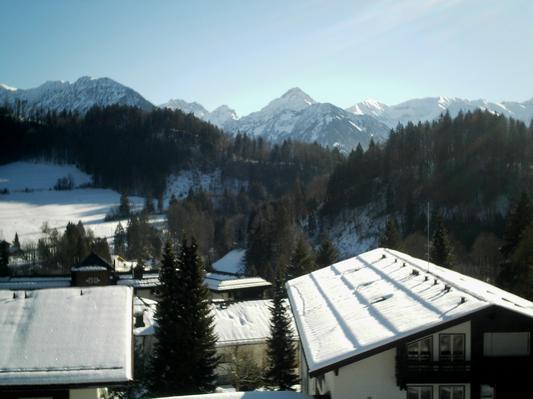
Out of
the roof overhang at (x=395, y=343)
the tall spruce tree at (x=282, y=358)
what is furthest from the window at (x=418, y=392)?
the tall spruce tree at (x=282, y=358)

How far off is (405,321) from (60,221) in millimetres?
111574

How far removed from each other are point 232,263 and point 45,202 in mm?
82183

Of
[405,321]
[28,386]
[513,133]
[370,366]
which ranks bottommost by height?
[28,386]

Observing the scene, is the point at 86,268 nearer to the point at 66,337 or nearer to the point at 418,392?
the point at 66,337

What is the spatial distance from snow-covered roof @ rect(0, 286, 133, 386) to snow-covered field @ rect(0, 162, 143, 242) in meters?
84.3

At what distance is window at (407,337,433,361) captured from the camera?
42.5ft

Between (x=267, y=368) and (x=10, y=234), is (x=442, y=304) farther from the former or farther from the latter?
(x=10, y=234)

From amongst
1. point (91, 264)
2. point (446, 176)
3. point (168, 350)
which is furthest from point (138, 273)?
point (446, 176)

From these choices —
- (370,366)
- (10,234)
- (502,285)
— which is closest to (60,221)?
(10,234)

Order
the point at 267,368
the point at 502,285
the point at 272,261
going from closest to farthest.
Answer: the point at 267,368 → the point at 502,285 → the point at 272,261

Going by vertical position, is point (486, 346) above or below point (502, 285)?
above

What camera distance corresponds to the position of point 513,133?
8994cm

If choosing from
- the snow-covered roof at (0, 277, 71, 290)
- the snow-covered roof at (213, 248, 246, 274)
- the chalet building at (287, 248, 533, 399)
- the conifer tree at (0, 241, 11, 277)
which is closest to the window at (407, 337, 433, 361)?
the chalet building at (287, 248, 533, 399)

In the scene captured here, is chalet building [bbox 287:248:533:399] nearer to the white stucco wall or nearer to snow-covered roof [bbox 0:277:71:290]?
the white stucco wall
